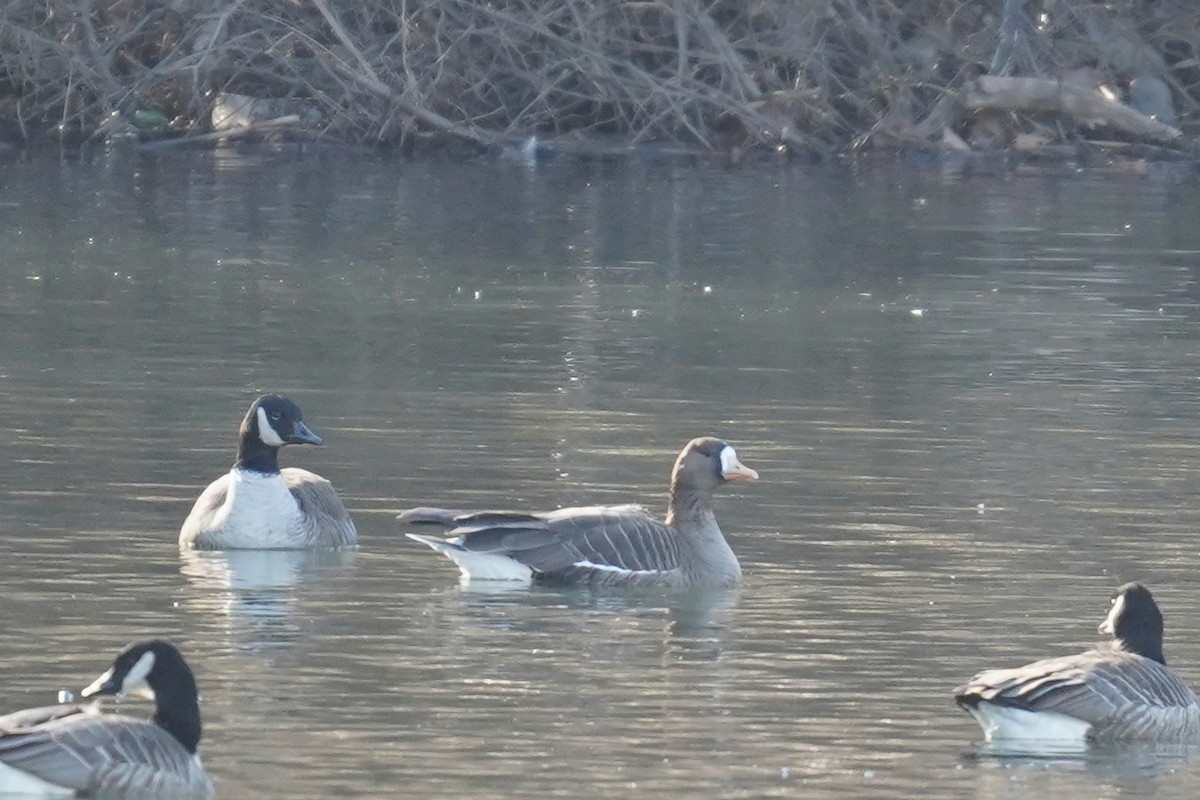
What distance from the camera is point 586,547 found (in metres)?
12.5

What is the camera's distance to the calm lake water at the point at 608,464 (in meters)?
9.54

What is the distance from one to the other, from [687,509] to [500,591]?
1.14m

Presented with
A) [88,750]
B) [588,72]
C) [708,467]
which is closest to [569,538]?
[708,467]

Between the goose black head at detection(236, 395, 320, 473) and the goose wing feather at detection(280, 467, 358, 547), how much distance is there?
0.21 metres

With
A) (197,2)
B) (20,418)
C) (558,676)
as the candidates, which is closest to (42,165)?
(197,2)

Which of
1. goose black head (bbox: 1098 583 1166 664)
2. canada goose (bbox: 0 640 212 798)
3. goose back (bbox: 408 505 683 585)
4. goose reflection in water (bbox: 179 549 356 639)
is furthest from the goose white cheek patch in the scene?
canada goose (bbox: 0 640 212 798)

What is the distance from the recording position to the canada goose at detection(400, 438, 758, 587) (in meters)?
12.3

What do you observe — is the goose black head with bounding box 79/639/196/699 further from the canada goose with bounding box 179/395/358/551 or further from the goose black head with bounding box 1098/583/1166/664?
the canada goose with bounding box 179/395/358/551

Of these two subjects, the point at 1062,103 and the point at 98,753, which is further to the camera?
the point at 1062,103

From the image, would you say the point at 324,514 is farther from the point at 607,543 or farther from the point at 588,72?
the point at 588,72

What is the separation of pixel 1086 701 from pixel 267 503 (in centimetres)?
515

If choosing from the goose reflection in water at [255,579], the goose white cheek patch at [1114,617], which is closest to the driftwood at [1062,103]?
the goose reflection in water at [255,579]

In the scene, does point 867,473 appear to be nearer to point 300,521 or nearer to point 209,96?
point 300,521

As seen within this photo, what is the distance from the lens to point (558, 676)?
10391 millimetres
